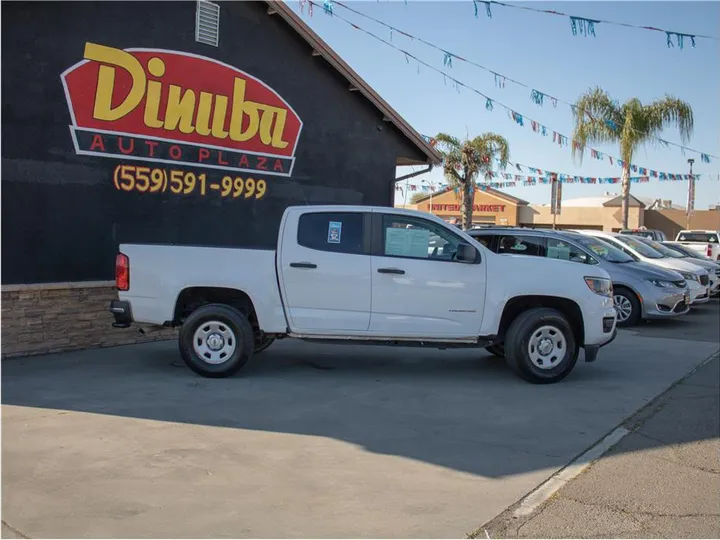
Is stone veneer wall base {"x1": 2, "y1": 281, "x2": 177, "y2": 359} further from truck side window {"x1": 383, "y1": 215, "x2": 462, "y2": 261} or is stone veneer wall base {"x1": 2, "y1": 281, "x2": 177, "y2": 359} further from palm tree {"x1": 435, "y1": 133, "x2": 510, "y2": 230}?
palm tree {"x1": 435, "y1": 133, "x2": 510, "y2": 230}

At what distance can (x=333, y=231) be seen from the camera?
27.8 feet

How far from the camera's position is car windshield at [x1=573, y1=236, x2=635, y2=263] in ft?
46.7

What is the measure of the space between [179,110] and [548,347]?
20.6 ft

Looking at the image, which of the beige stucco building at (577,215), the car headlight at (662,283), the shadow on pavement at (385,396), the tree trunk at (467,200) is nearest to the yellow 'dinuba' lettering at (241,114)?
the shadow on pavement at (385,396)

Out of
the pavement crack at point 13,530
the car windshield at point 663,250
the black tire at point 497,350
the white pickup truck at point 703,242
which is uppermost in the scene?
the white pickup truck at point 703,242

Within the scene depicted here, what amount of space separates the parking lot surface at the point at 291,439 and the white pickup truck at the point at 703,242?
14.6m

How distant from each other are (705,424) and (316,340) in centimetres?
410

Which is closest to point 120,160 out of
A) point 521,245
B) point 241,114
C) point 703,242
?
point 241,114

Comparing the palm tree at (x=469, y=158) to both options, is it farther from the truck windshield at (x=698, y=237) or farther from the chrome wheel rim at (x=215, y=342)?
the chrome wheel rim at (x=215, y=342)

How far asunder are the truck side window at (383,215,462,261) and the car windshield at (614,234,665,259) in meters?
8.83

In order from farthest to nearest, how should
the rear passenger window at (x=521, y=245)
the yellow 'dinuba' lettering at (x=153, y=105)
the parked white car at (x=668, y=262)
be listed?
1. the parked white car at (x=668, y=262)
2. the rear passenger window at (x=521, y=245)
3. the yellow 'dinuba' lettering at (x=153, y=105)

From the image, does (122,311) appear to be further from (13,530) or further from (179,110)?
(13,530)

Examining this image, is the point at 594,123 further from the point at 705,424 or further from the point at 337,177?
the point at 705,424

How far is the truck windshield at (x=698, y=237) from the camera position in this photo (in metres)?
24.8
